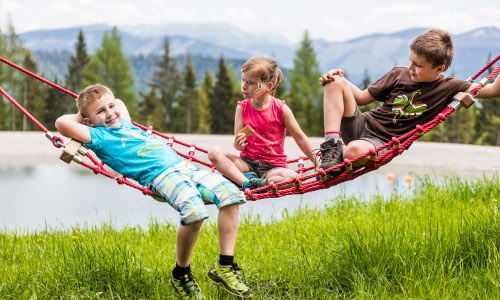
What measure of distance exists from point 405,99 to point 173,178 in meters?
1.16

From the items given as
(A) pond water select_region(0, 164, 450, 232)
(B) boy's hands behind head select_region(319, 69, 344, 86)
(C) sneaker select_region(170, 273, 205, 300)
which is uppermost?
(B) boy's hands behind head select_region(319, 69, 344, 86)

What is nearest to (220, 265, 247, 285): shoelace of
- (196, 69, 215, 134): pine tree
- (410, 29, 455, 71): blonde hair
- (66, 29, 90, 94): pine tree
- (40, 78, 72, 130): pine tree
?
(410, 29, 455, 71): blonde hair

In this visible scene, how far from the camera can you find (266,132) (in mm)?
2654

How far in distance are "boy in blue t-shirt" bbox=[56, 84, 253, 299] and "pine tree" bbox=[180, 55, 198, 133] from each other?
2095cm

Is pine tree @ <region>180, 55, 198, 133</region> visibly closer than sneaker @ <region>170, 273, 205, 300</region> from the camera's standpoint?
No

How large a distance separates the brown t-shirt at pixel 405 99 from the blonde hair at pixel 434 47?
0.12 meters

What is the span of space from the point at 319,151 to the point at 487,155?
309 inches

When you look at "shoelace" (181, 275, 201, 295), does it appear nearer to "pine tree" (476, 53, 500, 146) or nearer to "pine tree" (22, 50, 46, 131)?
"pine tree" (22, 50, 46, 131)

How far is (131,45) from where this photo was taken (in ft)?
278

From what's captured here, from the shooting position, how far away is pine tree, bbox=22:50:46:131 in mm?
20656

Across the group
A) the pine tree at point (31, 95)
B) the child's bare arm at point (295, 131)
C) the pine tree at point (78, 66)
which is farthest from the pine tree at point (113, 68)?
the child's bare arm at point (295, 131)

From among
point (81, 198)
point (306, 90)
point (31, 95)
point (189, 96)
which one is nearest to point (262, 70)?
point (81, 198)

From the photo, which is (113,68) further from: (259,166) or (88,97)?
(88,97)

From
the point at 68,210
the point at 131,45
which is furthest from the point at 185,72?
the point at 131,45
